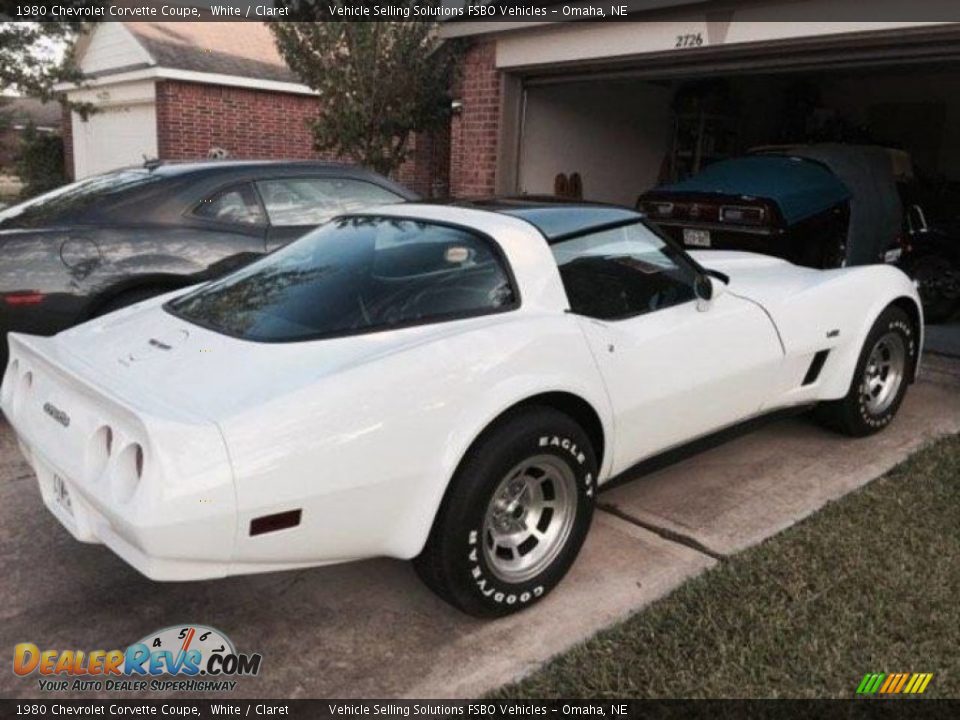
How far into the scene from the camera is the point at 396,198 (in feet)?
18.8

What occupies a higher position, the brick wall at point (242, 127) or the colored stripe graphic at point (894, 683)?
the brick wall at point (242, 127)

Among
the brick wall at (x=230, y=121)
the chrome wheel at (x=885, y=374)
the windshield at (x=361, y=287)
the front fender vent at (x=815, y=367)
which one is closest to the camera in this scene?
the windshield at (x=361, y=287)

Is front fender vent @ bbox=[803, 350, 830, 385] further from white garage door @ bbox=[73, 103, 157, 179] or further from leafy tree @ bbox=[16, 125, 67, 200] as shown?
leafy tree @ bbox=[16, 125, 67, 200]

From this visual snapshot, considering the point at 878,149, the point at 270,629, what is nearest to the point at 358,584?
the point at 270,629

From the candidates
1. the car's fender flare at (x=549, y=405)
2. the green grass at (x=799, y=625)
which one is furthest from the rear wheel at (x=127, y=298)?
the green grass at (x=799, y=625)

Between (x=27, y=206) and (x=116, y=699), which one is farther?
(x=27, y=206)

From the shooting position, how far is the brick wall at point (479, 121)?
9000 mm

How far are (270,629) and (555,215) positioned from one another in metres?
1.88

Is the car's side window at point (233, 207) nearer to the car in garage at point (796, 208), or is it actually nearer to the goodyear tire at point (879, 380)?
the goodyear tire at point (879, 380)

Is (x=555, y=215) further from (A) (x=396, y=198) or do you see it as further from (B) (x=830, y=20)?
(B) (x=830, y=20)

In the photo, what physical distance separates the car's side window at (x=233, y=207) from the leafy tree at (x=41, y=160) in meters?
15.0

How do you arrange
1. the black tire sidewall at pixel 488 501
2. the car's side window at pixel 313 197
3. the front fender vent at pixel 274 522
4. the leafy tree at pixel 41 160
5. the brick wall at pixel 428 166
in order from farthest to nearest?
the leafy tree at pixel 41 160 → the brick wall at pixel 428 166 → the car's side window at pixel 313 197 → the black tire sidewall at pixel 488 501 → the front fender vent at pixel 274 522

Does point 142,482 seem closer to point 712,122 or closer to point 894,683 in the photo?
point 894,683
